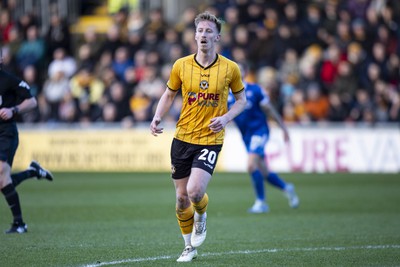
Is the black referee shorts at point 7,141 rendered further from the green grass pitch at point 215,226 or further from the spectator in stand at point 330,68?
the spectator in stand at point 330,68

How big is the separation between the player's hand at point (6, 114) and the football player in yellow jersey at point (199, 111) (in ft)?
9.29

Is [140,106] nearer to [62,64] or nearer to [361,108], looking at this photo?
[62,64]

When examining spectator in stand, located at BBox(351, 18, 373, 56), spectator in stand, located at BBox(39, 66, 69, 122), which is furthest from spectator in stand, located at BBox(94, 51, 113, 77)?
spectator in stand, located at BBox(351, 18, 373, 56)

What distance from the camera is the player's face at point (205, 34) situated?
858 centimetres

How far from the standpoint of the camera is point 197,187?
850 cm

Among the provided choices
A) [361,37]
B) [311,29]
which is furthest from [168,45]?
[361,37]

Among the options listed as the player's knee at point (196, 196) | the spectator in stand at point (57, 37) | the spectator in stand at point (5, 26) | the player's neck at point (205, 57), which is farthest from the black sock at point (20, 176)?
the spectator in stand at point (5, 26)

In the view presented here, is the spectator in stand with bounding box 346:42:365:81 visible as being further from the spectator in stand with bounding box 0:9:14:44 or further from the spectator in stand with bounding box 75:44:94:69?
the spectator in stand with bounding box 0:9:14:44

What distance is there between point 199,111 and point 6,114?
3186mm

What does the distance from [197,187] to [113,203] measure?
23.5ft

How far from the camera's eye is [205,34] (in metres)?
8.57

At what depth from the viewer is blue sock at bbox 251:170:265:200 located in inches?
→ 565

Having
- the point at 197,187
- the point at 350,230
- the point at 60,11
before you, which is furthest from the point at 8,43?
the point at 197,187

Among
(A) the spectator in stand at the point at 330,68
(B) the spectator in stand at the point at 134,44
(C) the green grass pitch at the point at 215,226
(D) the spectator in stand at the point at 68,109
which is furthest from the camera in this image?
(B) the spectator in stand at the point at 134,44
